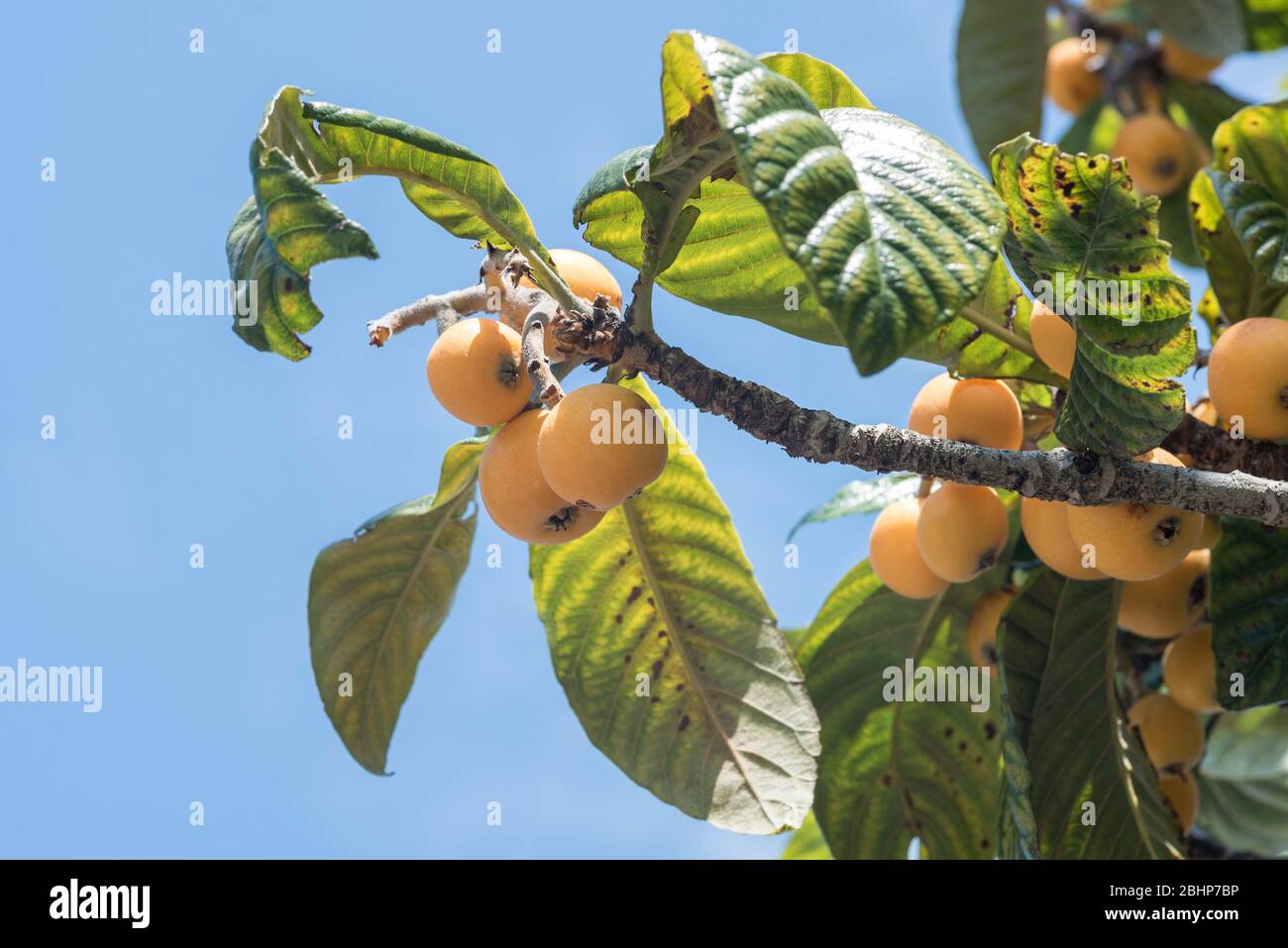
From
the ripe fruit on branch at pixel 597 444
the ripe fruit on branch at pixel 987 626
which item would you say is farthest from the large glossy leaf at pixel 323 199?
the ripe fruit on branch at pixel 987 626

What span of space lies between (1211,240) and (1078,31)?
2100 mm

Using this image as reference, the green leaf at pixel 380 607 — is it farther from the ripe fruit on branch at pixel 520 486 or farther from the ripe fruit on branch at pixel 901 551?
the ripe fruit on branch at pixel 901 551

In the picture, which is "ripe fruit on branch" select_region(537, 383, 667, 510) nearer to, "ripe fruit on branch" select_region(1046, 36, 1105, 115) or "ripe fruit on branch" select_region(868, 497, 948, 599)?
"ripe fruit on branch" select_region(868, 497, 948, 599)

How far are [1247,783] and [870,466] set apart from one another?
6.07 feet

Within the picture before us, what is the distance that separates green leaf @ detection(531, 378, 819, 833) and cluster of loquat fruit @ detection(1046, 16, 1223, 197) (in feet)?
5.86

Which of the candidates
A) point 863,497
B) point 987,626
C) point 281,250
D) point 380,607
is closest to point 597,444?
point 281,250

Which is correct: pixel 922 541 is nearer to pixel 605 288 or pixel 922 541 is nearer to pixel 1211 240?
pixel 605 288

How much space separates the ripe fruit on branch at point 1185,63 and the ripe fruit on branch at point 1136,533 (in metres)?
2.26

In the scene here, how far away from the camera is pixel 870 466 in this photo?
1.46 m

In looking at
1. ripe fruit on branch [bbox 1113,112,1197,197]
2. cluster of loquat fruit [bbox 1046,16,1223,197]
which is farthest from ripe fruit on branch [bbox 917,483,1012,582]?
ripe fruit on branch [bbox 1113,112,1197,197]

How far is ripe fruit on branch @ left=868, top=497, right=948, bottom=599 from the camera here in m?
1.98

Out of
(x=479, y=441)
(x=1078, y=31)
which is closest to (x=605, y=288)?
(x=479, y=441)

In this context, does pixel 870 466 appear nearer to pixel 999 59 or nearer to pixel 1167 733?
pixel 1167 733

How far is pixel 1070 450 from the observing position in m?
1.56
